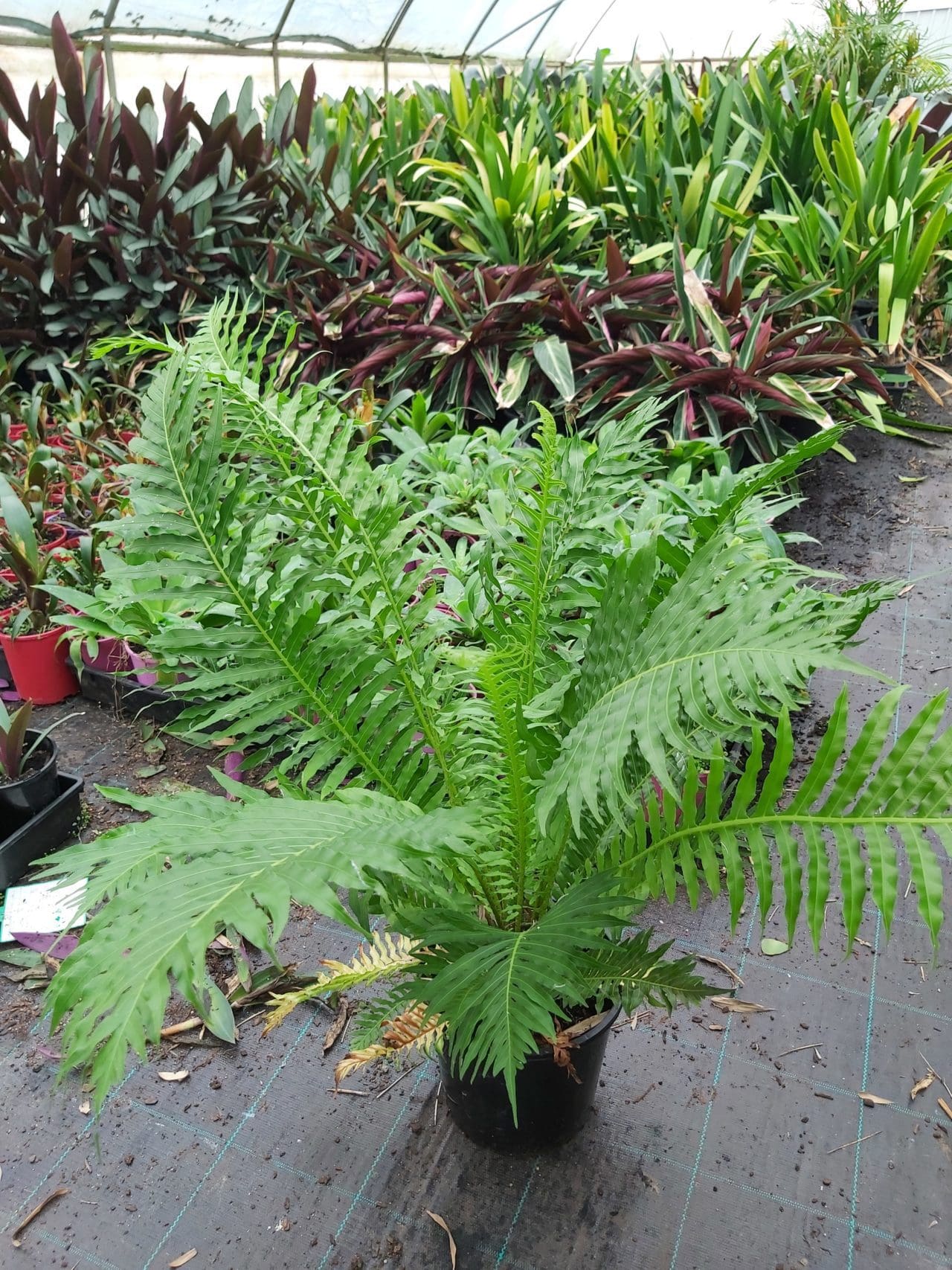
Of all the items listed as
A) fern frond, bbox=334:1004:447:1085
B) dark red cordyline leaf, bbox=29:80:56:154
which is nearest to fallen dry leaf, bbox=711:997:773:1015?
fern frond, bbox=334:1004:447:1085

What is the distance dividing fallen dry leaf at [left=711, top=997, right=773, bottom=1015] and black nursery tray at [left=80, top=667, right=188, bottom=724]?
4.19 ft

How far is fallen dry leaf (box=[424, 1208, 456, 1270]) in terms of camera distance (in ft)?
3.71

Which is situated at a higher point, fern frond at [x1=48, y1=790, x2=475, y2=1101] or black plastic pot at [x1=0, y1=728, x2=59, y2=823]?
fern frond at [x1=48, y1=790, x2=475, y2=1101]

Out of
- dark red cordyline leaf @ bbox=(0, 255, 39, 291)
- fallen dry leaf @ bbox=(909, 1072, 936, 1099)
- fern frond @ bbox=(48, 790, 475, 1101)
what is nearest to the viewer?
fern frond @ bbox=(48, 790, 475, 1101)

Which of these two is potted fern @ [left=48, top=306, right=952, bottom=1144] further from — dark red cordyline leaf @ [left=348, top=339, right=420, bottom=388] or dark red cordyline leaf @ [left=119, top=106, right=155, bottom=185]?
dark red cordyline leaf @ [left=119, top=106, right=155, bottom=185]

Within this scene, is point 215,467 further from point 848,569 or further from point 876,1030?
point 848,569

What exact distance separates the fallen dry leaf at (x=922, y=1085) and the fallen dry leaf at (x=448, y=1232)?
0.66 m

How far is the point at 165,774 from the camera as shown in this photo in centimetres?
199

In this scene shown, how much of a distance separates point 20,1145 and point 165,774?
0.81m

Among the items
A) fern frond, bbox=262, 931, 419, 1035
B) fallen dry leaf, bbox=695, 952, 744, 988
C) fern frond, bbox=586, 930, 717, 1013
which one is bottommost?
fallen dry leaf, bbox=695, 952, 744, 988

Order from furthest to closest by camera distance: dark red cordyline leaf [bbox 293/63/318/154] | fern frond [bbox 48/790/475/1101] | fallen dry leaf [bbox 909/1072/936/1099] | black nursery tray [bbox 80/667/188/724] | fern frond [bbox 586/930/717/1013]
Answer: dark red cordyline leaf [bbox 293/63/318/154]
black nursery tray [bbox 80/667/188/724]
fallen dry leaf [bbox 909/1072/936/1099]
fern frond [bbox 586/930/717/1013]
fern frond [bbox 48/790/475/1101]

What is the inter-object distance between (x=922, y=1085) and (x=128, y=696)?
1.67 metres

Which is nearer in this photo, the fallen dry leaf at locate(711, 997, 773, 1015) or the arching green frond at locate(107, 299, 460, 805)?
the arching green frond at locate(107, 299, 460, 805)

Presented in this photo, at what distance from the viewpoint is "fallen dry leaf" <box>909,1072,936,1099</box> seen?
1322 mm
